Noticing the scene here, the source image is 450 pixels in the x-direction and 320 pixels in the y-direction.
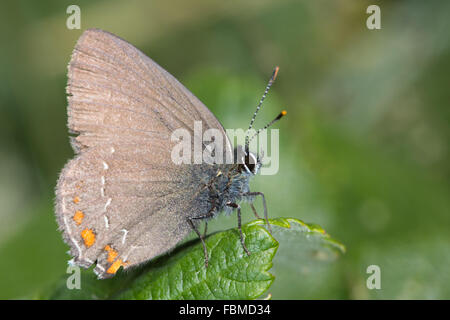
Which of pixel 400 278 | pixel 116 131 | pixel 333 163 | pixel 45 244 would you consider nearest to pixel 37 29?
pixel 45 244

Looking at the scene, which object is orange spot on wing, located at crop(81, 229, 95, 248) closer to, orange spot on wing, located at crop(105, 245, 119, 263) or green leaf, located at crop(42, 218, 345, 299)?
orange spot on wing, located at crop(105, 245, 119, 263)

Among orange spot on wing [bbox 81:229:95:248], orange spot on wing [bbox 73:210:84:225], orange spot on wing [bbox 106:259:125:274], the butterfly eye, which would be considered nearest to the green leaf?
orange spot on wing [bbox 106:259:125:274]

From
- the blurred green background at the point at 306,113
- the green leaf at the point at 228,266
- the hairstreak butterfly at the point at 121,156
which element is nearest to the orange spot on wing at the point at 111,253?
the hairstreak butterfly at the point at 121,156

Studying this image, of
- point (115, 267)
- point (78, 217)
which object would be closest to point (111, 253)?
point (115, 267)

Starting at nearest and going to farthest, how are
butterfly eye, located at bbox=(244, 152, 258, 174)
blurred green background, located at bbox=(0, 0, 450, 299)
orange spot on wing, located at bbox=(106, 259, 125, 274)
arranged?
orange spot on wing, located at bbox=(106, 259, 125, 274), butterfly eye, located at bbox=(244, 152, 258, 174), blurred green background, located at bbox=(0, 0, 450, 299)

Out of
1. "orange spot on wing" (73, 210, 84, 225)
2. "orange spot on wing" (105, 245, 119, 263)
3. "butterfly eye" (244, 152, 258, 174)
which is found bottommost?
"orange spot on wing" (105, 245, 119, 263)

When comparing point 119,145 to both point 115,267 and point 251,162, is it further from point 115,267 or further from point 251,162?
point 251,162
